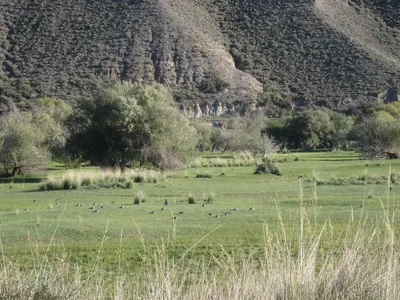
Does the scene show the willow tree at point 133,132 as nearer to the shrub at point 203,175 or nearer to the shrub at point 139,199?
the shrub at point 203,175

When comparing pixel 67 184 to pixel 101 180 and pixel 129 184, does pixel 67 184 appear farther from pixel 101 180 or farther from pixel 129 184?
pixel 129 184

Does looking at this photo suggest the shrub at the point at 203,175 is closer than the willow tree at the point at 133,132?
Yes

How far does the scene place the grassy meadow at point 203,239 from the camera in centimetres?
643

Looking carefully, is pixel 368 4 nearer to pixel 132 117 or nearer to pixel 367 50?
pixel 367 50

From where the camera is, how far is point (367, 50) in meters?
88.0

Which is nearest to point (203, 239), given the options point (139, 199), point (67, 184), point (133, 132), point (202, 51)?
point (139, 199)

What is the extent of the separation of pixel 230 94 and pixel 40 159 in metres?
51.8

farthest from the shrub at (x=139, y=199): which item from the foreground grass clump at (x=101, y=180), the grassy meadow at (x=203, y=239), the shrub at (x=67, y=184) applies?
the shrub at (x=67, y=184)

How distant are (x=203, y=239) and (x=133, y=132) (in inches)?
911

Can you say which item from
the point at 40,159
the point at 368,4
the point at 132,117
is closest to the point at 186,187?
the point at 132,117

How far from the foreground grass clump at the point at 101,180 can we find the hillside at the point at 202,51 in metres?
43.9

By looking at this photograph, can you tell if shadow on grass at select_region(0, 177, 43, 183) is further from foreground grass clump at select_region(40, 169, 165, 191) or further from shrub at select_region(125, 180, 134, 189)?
shrub at select_region(125, 180, 134, 189)

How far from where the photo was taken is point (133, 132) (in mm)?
37094

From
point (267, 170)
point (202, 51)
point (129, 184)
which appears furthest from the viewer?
point (202, 51)
